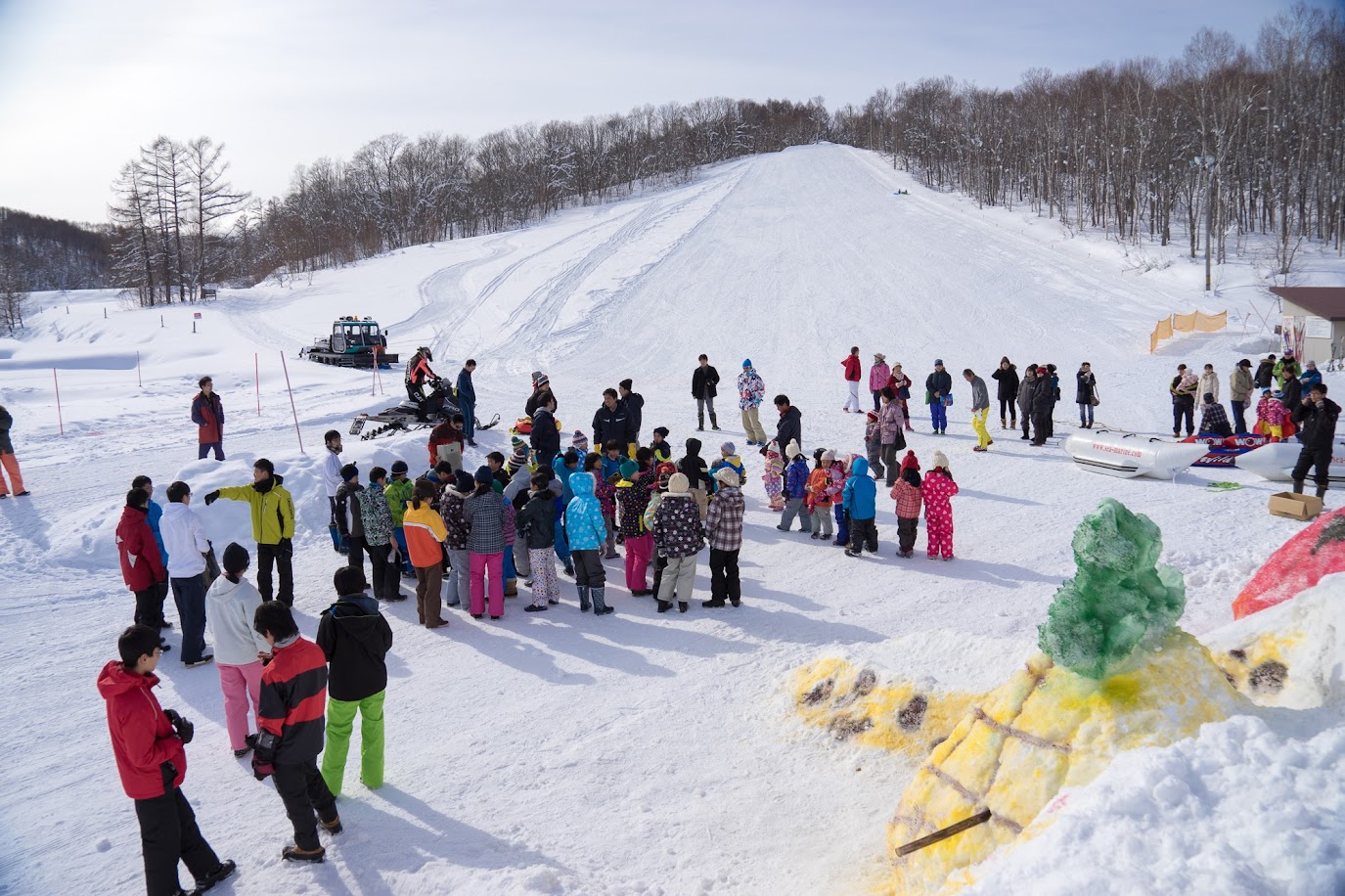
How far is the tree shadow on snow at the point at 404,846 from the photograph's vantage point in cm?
484

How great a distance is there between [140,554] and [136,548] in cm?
6

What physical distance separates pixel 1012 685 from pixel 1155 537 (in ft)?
3.48

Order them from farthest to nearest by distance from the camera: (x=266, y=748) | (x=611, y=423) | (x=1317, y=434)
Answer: (x=611, y=423) < (x=1317, y=434) < (x=266, y=748)

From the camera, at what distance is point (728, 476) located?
28.7ft

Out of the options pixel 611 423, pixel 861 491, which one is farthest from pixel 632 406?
pixel 861 491

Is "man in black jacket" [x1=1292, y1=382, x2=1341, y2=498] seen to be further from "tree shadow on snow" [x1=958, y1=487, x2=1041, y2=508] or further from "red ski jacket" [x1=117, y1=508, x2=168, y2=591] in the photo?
"red ski jacket" [x1=117, y1=508, x2=168, y2=591]

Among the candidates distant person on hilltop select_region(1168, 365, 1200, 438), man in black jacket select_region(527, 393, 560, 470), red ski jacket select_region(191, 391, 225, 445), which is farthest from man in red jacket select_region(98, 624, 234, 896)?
distant person on hilltop select_region(1168, 365, 1200, 438)

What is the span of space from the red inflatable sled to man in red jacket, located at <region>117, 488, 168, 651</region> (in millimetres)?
9275

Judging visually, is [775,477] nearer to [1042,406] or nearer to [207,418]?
[1042,406]

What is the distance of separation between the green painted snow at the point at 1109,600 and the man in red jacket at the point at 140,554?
24.7 feet

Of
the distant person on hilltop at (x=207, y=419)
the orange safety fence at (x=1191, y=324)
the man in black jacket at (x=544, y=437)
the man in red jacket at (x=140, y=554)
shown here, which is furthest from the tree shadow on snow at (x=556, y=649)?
the orange safety fence at (x=1191, y=324)

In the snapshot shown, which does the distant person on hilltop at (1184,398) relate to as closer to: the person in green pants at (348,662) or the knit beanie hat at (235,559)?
the person in green pants at (348,662)

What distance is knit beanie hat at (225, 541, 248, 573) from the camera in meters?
5.87

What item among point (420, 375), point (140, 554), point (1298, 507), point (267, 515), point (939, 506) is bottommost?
point (1298, 507)
